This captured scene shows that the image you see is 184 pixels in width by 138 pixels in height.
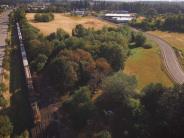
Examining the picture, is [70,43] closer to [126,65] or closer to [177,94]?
[126,65]

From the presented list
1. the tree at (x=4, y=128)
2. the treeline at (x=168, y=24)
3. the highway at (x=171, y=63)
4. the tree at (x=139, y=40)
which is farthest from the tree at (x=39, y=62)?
the treeline at (x=168, y=24)

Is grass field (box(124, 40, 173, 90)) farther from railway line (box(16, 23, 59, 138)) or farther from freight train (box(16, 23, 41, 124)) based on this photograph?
freight train (box(16, 23, 41, 124))

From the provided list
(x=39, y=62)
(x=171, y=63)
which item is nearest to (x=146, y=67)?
(x=171, y=63)

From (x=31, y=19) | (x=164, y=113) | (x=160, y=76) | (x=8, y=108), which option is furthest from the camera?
(x=31, y=19)

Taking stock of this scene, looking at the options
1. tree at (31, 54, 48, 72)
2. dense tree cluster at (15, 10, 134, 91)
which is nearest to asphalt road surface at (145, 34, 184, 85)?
dense tree cluster at (15, 10, 134, 91)

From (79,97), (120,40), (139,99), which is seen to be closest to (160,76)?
(120,40)

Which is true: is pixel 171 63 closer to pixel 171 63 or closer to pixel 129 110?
pixel 171 63
